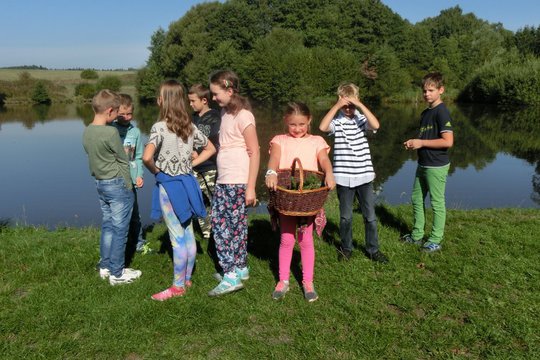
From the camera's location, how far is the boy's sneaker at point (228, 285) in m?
4.14

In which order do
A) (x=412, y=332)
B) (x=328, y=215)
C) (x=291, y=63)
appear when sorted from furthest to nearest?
(x=291, y=63) < (x=328, y=215) < (x=412, y=332)

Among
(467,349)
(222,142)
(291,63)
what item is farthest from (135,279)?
(291,63)

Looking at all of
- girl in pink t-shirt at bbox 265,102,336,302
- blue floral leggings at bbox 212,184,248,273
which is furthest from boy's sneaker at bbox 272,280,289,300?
blue floral leggings at bbox 212,184,248,273

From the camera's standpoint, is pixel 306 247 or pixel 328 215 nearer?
pixel 306 247

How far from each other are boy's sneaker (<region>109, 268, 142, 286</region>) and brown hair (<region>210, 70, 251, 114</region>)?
2136mm

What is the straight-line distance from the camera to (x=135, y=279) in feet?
14.9

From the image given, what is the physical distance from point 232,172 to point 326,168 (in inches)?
35.2

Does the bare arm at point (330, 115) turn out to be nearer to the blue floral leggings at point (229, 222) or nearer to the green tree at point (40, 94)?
the blue floral leggings at point (229, 222)

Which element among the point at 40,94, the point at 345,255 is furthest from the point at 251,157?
the point at 40,94

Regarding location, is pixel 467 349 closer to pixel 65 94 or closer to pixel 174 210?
pixel 174 210

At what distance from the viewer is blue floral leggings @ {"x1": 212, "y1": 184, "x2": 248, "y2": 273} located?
4059mm

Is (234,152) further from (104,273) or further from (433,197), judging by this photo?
(433,197)

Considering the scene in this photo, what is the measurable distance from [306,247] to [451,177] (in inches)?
469

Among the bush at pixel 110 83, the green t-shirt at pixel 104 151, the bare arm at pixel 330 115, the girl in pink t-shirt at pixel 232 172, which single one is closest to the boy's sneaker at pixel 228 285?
the girl in pink t-shirt at pixel 232 172
